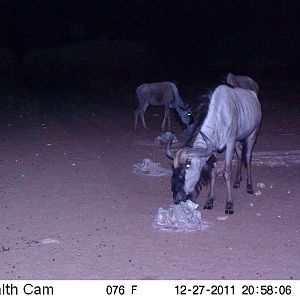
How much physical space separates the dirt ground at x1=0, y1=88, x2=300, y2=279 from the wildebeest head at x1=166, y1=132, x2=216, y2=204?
50 cm

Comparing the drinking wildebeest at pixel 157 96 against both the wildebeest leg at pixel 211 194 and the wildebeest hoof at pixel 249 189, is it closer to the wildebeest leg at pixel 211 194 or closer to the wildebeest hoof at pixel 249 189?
the wildebeest hoof at pixel 249 189

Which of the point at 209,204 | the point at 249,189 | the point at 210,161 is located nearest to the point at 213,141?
the point at 210,161

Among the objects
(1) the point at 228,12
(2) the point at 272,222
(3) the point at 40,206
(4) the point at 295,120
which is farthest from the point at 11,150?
(1) the point at 228,12

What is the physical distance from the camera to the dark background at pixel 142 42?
33375mm

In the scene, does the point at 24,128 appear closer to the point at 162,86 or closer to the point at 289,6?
the point at 162,86

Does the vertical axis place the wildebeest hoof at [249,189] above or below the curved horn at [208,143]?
below

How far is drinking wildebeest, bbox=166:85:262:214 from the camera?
7.79 meters

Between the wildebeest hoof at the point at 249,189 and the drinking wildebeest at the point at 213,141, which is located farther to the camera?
the wildebeest hoof at the point at 249,189

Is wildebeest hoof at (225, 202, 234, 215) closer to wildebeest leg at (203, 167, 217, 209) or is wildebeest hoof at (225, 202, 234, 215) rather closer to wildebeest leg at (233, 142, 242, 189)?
wildebeest leg at (203, 167, 217, 209)

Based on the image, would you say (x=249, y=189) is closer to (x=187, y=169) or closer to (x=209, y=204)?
(x=209, y=204)

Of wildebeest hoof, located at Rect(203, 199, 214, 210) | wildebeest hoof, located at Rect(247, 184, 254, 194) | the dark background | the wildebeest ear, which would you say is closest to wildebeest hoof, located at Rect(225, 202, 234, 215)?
wildebeest hoof, located at Rect(203, 199, 214, 210)

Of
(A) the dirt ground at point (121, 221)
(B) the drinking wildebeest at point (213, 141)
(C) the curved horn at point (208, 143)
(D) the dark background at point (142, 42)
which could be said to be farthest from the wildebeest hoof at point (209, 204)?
(D) the dark background at point (142, 42)

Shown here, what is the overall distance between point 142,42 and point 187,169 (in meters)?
34.3

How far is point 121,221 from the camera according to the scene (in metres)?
7.86
